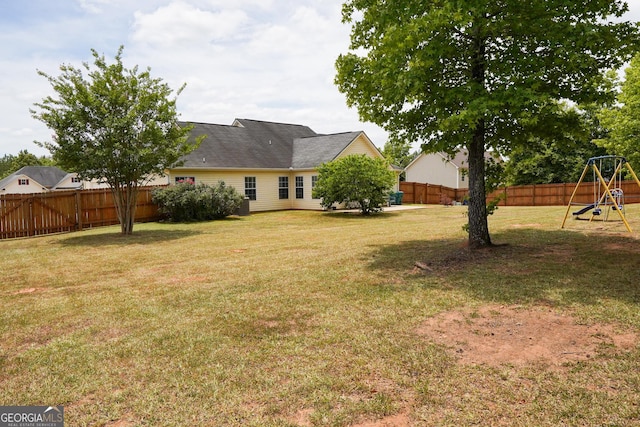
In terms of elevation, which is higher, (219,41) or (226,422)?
(219,41)

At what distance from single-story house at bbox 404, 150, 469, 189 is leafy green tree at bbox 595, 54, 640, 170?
16840mm

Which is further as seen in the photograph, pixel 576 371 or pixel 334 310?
pixel 334 310

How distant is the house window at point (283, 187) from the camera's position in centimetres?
2733

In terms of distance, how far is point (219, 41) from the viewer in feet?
45.8

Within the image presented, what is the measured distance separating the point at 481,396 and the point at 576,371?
1.10m

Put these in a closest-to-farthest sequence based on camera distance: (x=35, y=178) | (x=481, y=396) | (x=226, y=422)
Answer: (x=226, y=422), (x=481, y=396), (x=35, y=178)

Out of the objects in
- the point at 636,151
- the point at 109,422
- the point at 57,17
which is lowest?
the point at 109,422

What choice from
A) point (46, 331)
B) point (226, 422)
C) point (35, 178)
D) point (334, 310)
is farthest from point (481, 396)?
point (35, 178)

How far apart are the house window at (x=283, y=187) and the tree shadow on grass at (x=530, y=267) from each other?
16896mm

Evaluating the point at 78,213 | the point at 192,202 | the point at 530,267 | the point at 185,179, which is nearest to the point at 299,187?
the point at 185,179

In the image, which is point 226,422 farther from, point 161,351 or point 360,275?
point 360,275

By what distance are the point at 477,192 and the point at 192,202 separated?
1482 cm

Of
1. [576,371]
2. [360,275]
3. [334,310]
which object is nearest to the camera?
[576,371]

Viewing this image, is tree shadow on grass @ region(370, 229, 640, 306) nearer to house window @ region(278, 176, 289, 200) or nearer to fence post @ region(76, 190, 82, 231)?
fence post @ region(76, 190, 82, 231)
